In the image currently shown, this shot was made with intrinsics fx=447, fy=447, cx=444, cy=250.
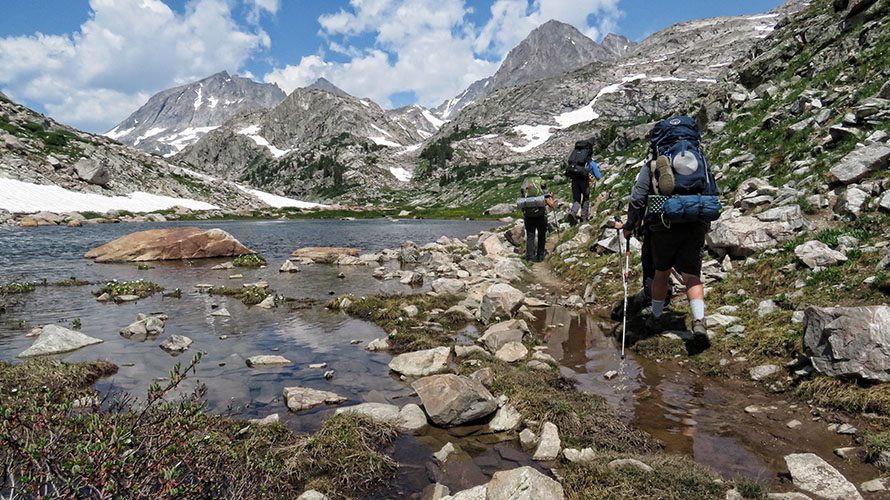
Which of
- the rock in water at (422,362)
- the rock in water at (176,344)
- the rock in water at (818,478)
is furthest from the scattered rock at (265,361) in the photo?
the rock in water at (818,478)

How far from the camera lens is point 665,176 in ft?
28.9

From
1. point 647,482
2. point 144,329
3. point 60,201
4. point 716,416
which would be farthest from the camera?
point 60,201

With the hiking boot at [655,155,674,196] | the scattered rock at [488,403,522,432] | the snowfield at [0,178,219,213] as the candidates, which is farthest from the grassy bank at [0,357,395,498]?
the snowfield at [0,178,219,213]

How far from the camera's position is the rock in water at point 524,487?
4.47 meters

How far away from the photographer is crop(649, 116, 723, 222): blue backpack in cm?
852

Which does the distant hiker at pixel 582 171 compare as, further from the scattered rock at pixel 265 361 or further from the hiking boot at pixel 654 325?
the scattered rock at pixel 265 361

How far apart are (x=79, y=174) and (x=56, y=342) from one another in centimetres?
10599

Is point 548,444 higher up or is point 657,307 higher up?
point 657,307

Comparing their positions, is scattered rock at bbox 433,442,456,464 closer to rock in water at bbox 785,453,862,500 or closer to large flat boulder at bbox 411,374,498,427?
large flat boulder at bbox 411,374,498,427

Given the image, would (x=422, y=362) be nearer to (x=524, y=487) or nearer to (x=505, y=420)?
(x=505, y=420)

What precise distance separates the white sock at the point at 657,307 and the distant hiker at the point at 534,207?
1052cm

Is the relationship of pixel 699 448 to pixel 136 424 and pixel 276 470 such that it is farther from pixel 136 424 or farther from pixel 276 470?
pixel 136 424

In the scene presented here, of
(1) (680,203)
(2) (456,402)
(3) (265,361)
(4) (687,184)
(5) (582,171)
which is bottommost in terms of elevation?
(3) (265,361)

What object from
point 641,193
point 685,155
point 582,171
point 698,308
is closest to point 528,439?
point 698,308
